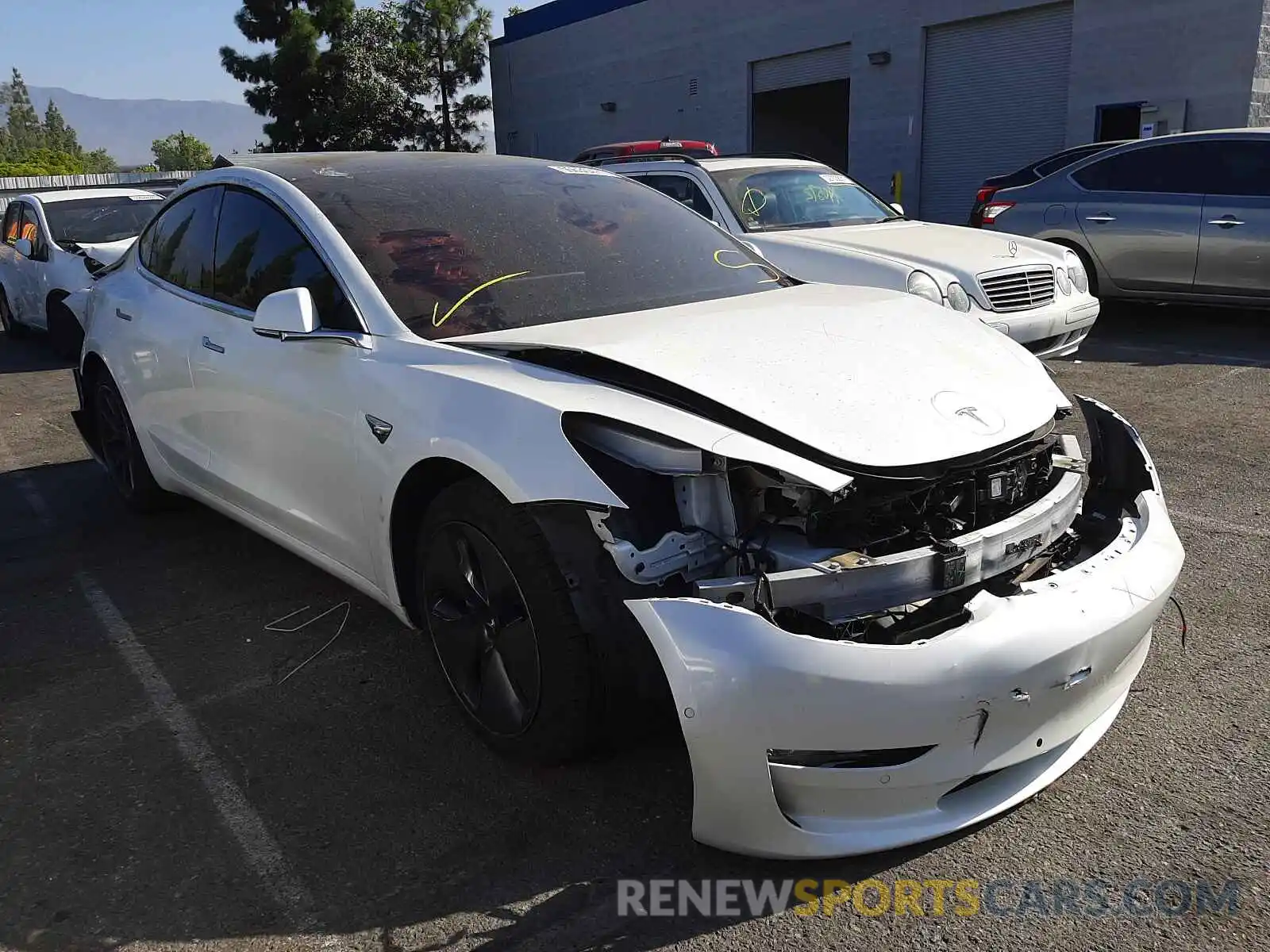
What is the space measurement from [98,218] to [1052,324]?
30.0 ft

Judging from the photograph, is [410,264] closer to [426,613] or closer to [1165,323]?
[426,613]

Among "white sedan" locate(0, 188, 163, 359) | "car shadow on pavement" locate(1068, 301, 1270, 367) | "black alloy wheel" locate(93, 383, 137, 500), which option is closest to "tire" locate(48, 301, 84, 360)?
"white sedan" locate(0, 188, 163, 359)

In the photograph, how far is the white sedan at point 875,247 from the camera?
6.76 metres

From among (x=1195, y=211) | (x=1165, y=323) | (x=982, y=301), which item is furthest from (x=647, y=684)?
(x=1165, y=323)

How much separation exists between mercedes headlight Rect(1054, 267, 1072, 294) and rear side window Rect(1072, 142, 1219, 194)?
8.62 feet

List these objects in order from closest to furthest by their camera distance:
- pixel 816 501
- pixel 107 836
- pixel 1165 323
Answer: pixel 816 501 → pixel 107 836 → pixel 1165 323

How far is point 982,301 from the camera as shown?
6.73m

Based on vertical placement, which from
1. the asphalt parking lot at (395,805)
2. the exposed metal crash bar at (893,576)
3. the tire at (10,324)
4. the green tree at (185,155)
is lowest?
the asphalt parking lot at (395,805)

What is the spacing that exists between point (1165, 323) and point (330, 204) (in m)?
8.67

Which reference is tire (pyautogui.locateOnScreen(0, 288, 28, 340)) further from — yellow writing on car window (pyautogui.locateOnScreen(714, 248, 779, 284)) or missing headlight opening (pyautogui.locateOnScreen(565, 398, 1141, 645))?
missing headlight opening (pyautogui.locateOnScreen(565, 398, 1141, 645))

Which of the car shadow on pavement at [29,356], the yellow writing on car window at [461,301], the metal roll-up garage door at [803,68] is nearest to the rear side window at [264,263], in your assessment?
the yellow writing on car window at [461,301]

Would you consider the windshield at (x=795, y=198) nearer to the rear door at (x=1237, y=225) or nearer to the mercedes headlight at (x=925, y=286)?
the mercedes headlight at (x=925, y=286)

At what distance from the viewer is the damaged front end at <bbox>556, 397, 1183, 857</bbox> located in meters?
2.19

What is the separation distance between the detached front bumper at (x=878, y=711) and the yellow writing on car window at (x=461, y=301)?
4.35 ft
